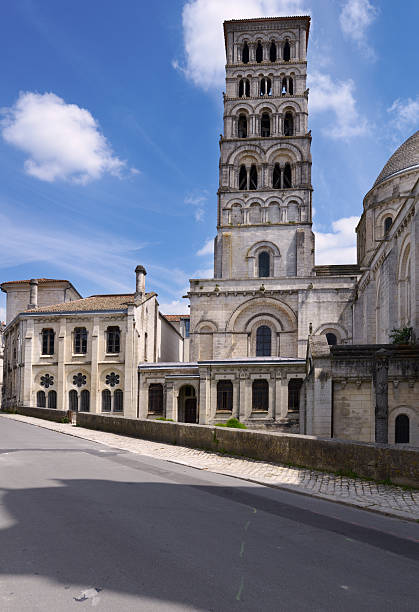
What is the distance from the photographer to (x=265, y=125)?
47188 millimetres

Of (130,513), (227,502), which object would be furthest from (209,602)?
(227,502)

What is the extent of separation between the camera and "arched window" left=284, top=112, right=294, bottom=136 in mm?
46062

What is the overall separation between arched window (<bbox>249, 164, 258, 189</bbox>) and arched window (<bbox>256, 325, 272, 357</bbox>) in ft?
42.6

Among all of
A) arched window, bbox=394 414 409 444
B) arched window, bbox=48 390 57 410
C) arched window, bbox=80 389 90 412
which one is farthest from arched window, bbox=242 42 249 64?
arched window, bbox=394 414 409 444

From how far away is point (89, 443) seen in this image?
18.0 metres

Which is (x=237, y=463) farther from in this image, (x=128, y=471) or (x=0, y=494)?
(x=0, y=494)

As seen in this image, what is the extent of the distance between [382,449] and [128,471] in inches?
208

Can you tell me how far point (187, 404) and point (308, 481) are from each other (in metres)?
26.2

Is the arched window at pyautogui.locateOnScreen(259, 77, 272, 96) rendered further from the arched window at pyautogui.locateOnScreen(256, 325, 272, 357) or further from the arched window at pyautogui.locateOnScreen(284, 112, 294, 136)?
the arched window at pyautogui.locateOnScreen(256, 325, 272, 357)

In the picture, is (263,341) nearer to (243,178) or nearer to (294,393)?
(294,393)

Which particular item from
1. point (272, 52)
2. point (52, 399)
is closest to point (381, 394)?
point (52, 399)

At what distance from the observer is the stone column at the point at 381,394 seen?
16.4 m

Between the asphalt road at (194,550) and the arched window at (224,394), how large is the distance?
23.8 metres

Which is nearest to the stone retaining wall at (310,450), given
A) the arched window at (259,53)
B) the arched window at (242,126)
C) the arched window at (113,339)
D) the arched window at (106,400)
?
the arched window at (106,400)
